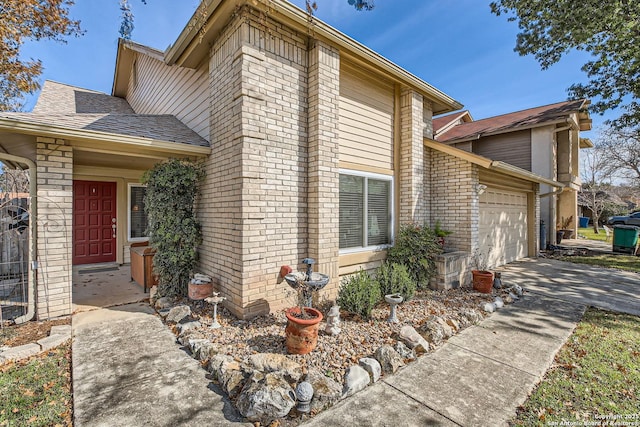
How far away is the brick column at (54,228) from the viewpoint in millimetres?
4305

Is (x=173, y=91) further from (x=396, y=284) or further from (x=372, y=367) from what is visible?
(x=372, y=367)

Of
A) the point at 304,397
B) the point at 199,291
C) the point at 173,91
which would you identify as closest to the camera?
the point at 304,397

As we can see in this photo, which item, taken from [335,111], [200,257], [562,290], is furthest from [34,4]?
[562,290]

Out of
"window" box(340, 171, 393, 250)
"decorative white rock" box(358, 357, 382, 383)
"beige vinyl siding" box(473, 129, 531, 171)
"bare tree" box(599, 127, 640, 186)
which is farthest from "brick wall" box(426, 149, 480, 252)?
"bare tree" box(599, 127, 640, 186)

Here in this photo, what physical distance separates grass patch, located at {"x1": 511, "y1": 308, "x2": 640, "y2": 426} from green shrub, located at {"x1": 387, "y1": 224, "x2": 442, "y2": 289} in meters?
2.50

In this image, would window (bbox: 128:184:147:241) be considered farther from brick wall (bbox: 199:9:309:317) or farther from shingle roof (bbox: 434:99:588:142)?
shingle roof (bbox: 434:99:588:142)

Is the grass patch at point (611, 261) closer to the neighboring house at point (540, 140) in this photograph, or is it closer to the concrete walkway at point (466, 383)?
the neighboring house at point (540, 140)

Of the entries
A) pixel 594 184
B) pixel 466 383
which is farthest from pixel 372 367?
pixel 594 184

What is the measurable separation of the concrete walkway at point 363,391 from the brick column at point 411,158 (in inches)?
108

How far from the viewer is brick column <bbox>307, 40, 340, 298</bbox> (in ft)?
15.9

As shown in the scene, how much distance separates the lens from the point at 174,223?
5.21 m

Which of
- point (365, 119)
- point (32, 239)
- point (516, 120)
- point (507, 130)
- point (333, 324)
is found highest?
point (516, 120)

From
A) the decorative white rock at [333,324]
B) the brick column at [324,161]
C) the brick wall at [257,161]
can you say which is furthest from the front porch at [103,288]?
the decorative white rock at [333,324]

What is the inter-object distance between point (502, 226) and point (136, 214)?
11.6 meters
